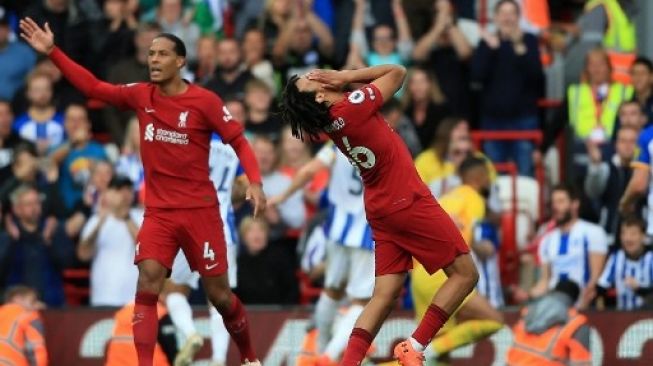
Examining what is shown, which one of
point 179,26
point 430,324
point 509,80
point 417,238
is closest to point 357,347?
point 430,324

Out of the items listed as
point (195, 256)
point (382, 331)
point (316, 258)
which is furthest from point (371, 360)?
point (195, 256)

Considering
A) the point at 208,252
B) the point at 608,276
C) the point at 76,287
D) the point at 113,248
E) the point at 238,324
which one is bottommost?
the point at 76,287

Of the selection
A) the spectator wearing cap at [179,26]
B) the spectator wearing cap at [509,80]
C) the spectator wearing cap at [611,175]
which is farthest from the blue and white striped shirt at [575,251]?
the spectator wearing cap at [179,26]

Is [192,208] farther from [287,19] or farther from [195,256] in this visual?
[287,19]

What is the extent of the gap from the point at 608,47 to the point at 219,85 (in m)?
3.89

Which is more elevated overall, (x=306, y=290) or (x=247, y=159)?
(x=247, y=159)

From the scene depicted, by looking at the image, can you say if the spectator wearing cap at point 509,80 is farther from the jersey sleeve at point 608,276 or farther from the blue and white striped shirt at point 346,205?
the blue and white striped shirt at point 346,205

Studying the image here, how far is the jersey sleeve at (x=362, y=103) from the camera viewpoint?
1304cm

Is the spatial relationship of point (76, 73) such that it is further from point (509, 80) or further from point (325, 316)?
point (509, 80)

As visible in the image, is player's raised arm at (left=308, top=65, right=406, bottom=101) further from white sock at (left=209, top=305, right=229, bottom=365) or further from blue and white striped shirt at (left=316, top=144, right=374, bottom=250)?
white sock at (left=209, top=305, right=229, bottom=365)

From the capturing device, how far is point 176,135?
550 inches

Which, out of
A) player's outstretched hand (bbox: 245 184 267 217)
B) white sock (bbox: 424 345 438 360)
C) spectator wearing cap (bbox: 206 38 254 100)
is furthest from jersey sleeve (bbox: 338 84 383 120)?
spectator wearing cap (bbox: 206 38 254 100)

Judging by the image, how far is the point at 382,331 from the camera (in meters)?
16.9

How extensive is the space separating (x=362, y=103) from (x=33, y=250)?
5963 millimetres
